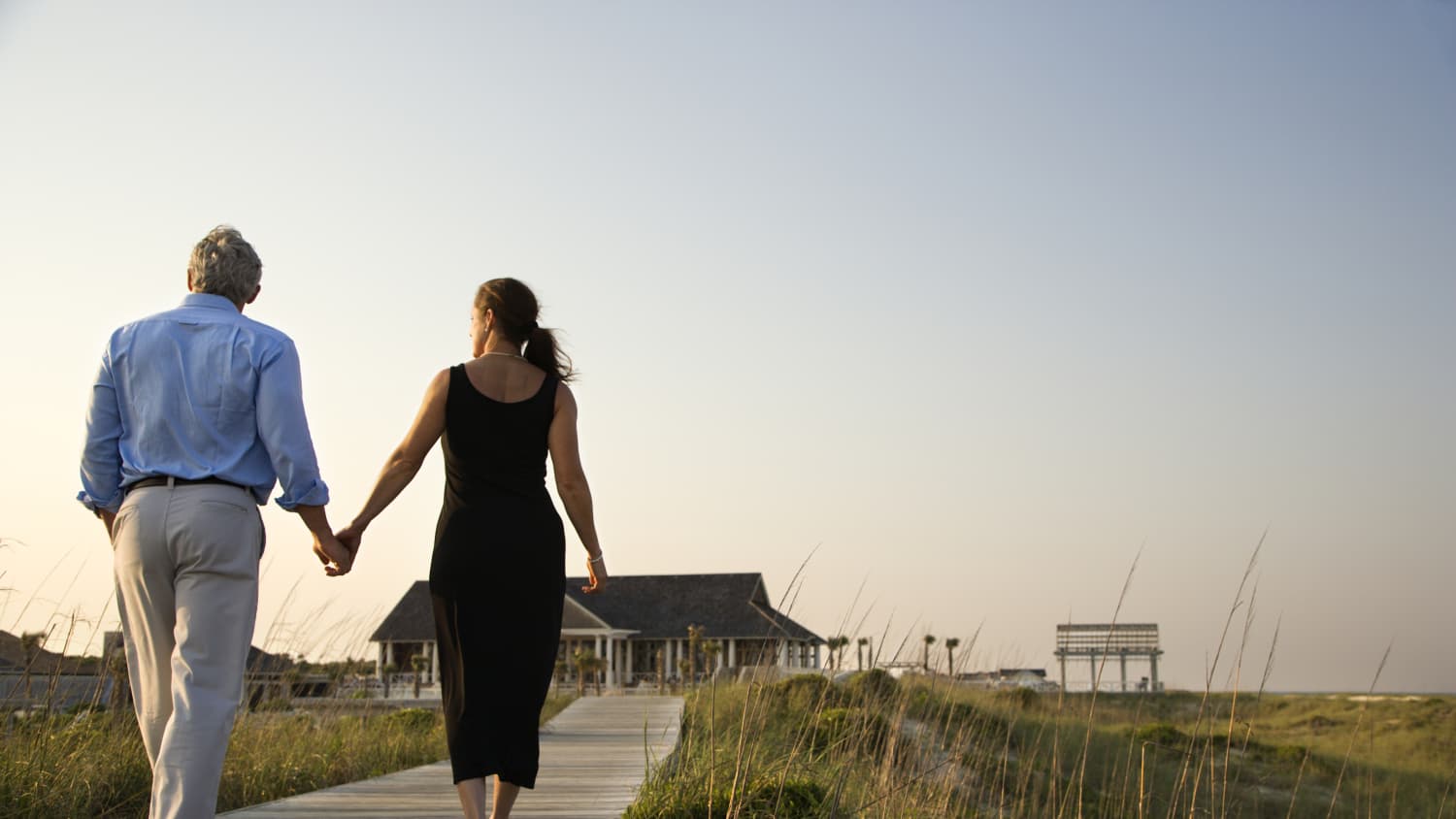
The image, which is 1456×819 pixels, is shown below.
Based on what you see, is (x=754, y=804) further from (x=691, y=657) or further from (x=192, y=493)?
(x=691, y=657)

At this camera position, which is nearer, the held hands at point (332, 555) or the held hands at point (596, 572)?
the held hands at point (332, 555)

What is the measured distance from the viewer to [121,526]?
3.32 m

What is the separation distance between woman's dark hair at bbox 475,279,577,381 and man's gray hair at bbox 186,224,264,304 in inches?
33.9

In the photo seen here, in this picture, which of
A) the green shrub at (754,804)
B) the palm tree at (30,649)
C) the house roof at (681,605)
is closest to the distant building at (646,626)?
the house roof at (681,605)

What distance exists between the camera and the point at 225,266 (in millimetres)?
3609

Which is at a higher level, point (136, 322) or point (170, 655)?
point (136, 322)

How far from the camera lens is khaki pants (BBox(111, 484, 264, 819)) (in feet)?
10.5

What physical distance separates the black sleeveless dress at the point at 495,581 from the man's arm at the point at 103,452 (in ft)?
3.37

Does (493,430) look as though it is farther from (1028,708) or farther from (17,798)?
(1028,708)

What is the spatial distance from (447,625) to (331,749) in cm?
544

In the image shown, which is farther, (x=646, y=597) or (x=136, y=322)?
(x=646, y=597)

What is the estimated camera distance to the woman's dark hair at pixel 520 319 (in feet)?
14.3

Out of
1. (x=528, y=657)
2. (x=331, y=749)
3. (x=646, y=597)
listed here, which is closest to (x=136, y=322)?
(x=528, y=657)

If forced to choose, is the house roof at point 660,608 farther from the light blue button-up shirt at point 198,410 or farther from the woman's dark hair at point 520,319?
the light blue button-up shirt at point 198,410
